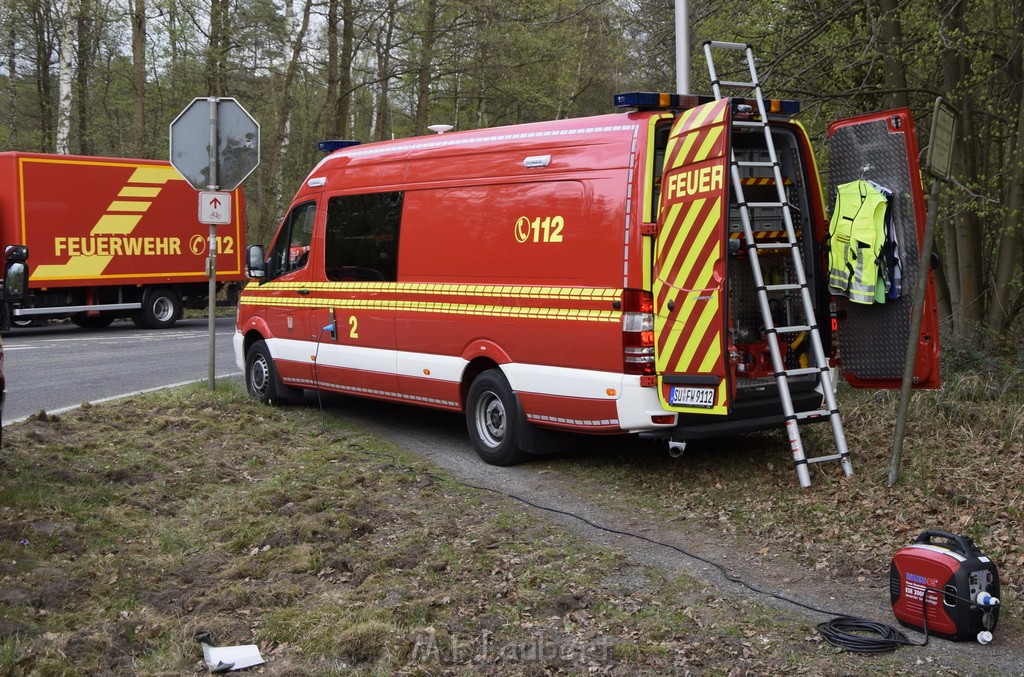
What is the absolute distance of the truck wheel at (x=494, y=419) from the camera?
8234 millimetres

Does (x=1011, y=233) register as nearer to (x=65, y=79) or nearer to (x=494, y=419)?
(x=494, y=419)

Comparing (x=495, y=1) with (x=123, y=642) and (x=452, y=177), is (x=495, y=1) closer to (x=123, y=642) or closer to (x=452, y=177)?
(x=452, y=177)

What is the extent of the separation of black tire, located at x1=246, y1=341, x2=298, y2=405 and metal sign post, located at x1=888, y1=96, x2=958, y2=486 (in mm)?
6313

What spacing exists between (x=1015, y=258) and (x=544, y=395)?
6.24 meters

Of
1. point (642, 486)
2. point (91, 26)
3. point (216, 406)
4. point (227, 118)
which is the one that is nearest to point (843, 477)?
point (642, 486)

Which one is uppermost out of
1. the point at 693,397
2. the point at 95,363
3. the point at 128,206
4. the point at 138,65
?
the point at 138,65

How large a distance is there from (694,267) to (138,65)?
71.0 feet

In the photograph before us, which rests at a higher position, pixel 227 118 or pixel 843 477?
pixel 227 118

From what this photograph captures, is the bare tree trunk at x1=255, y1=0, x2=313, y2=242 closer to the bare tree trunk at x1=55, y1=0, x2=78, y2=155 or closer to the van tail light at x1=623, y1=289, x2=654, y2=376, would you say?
the bare tree trunk at x1=55, y1=0, x2=78, y2=155

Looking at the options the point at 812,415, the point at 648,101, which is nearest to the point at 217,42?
the point at 648,101

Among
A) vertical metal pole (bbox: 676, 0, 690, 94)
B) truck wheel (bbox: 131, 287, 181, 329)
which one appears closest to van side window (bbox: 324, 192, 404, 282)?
vertical metal pole (bbox: 676, 0, 690, 94)

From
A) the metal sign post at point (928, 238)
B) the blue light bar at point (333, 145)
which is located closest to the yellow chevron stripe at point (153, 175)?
the blue light bar at point (333, 145)

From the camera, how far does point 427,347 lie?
354 inches

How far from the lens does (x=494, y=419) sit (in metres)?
8.57
